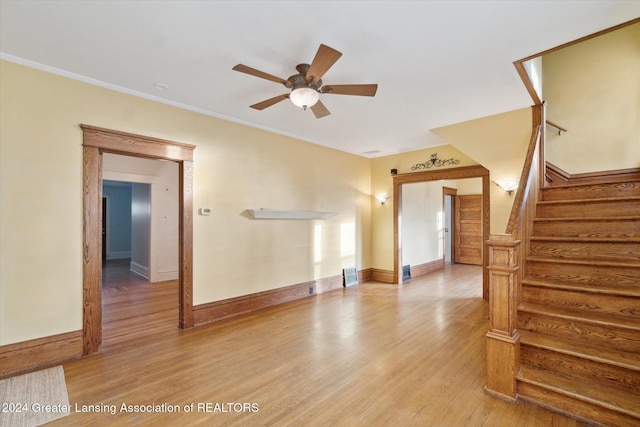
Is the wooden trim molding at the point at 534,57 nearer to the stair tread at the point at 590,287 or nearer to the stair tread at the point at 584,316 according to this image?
the stair tread at the point at 590,287

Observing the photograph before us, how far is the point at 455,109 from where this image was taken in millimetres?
3812

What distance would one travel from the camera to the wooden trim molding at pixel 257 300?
3838 millimetres

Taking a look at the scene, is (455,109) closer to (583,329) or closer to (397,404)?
(583,329)

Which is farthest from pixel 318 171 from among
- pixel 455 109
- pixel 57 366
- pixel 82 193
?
pixel 57 366

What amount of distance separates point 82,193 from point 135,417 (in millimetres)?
2165

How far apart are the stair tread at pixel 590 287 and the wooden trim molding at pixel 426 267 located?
4.27 m

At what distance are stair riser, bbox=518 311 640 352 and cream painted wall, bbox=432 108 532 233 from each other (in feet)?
6.49

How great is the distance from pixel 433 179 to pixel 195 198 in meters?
4.20

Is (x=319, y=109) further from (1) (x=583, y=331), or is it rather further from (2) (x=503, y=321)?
(1) (x=583, y=331)

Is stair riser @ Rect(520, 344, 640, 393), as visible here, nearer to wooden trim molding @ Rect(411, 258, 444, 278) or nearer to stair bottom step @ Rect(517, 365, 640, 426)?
stair bottom step @ Rect(517, 365, 640, 426)

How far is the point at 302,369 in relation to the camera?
8.77 ft

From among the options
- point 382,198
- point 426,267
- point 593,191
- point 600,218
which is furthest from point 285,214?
point 426,267

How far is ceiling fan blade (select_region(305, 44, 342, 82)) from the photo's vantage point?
6.71ft

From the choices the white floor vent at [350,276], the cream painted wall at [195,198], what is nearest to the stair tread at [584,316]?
the cream painted wall at [195,198]
